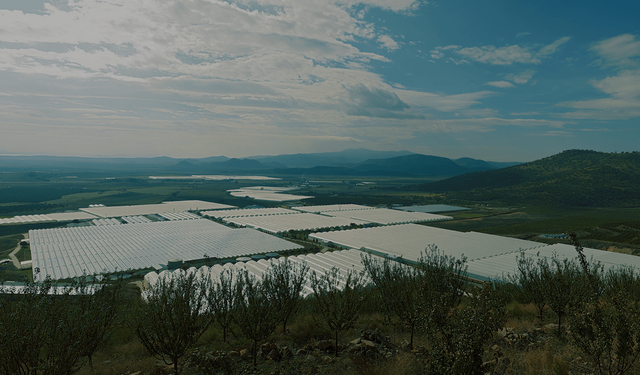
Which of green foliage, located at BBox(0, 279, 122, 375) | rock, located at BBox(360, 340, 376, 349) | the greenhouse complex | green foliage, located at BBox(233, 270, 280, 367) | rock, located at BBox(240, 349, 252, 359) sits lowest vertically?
the greenhouse complex

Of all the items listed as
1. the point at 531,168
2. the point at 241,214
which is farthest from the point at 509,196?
the point at 241,214

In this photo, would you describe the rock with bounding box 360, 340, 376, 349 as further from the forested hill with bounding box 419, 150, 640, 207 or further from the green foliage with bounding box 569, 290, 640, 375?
the forested hill with bounding box 419, 150, 640, 207

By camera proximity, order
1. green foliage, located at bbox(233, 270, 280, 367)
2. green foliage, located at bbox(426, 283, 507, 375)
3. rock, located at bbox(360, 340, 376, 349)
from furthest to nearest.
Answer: rock, located at bbox(360, 340, 376, 349) < green foliage, located at bbox(233, 270, 280, 367) < green foliage, located at bbox(426, 283, 507, 375)

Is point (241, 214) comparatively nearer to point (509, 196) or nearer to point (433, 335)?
point (433, 335)

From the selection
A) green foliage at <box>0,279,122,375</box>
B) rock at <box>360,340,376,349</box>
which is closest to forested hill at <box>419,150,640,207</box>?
rock at <box>360,340,376,349</box>

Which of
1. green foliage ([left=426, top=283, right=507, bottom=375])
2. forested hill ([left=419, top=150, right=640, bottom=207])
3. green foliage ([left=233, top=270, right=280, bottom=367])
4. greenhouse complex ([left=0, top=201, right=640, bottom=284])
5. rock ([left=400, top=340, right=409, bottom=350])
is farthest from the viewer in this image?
forested hill ([left=419, top=150, right=640, bottom=207])

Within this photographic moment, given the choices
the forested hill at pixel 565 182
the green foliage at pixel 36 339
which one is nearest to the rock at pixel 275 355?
the green foliage at pixel 36 339

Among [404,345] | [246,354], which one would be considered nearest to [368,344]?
[404,345]
